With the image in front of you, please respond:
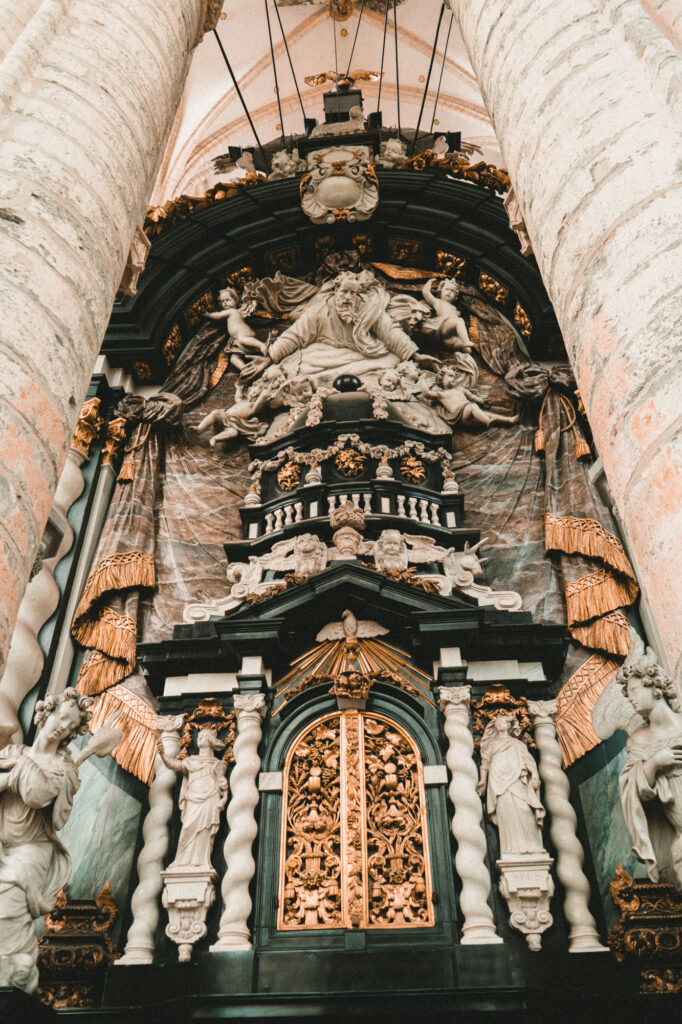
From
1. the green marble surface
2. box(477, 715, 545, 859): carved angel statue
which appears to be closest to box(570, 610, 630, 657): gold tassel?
the green marble surface

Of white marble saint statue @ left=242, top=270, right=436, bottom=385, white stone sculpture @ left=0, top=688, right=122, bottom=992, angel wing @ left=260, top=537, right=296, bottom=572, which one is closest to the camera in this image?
white stone sculpture @ left=0, top=688, right=122, bottom=992

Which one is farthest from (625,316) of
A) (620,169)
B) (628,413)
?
(620,169)

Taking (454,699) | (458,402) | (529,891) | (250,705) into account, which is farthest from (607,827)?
(458,402)

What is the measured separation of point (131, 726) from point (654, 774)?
3.29m

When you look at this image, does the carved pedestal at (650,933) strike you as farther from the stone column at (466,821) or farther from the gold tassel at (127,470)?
the gold tassel at (127,470)

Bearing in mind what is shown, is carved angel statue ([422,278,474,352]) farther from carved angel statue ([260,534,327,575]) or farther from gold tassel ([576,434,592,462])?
carved angel statue ([260,534,327,575])

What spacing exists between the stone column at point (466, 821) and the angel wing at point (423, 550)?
1214 mm

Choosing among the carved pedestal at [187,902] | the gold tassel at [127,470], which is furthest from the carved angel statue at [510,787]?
the gold tassel at [127,470]

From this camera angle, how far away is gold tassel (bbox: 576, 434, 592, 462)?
7.51 m

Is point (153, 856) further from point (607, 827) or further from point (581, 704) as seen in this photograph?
point (581, 704)

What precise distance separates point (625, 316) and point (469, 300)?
705 centimetres

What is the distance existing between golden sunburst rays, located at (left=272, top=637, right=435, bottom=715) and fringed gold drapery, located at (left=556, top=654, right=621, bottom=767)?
865 mm

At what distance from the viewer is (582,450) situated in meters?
7.54

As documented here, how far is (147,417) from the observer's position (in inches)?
330
